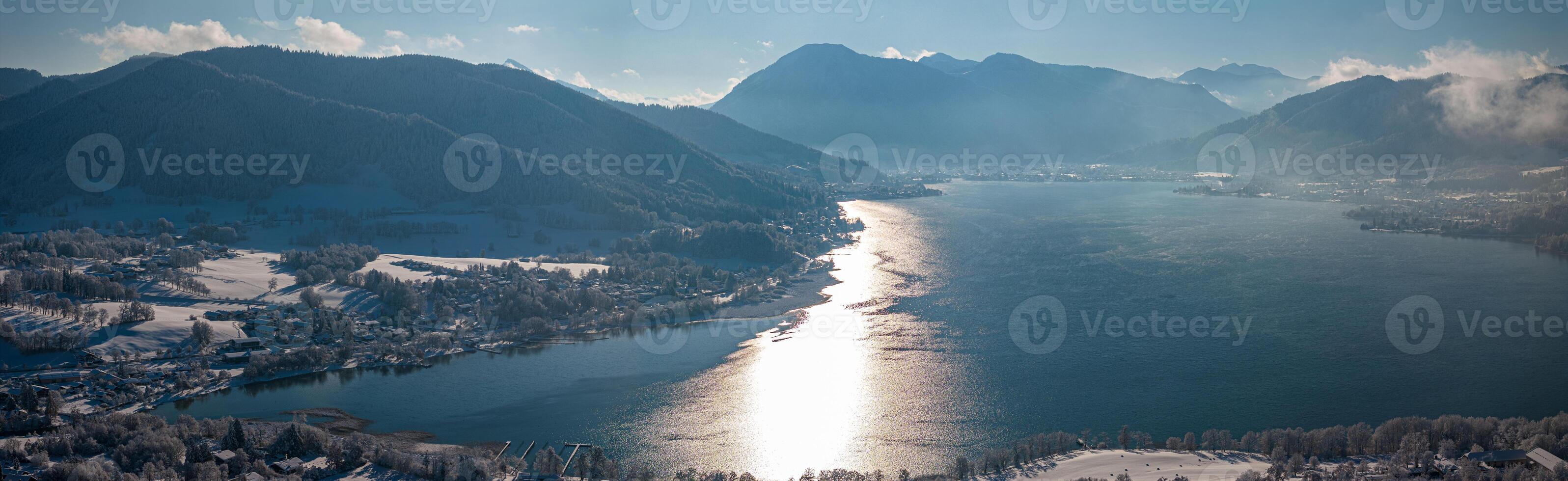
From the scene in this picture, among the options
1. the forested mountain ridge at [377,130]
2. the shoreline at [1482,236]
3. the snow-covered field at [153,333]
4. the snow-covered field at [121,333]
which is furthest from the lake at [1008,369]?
the forested mountain ridge at [377,130]

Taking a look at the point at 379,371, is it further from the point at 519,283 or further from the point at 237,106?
the point at 237,106

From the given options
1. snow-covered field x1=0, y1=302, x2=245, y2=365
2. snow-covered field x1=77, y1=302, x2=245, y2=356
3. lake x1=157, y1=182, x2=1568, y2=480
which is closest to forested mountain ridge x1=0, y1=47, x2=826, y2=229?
lake x1=157, y1=182, x2=1568, y2=480

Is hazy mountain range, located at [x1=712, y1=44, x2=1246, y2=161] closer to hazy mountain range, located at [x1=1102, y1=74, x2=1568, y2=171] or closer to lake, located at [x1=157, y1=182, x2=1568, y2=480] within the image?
hazy mountain range, located at [x1=1102, y1=74, x2=1568, y2=171]

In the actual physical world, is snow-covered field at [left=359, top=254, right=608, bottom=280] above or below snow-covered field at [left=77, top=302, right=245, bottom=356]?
above

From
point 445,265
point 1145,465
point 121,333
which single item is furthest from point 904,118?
point 1145,465

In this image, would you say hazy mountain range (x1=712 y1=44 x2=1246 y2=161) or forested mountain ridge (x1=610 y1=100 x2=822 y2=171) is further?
hazy mountain range (x1=712 y1=44 x2=1246 y2=161)

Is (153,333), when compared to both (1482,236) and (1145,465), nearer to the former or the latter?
(1145,465)

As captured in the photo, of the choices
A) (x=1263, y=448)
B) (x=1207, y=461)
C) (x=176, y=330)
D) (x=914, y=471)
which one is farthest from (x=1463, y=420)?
(x=176, y=330)
